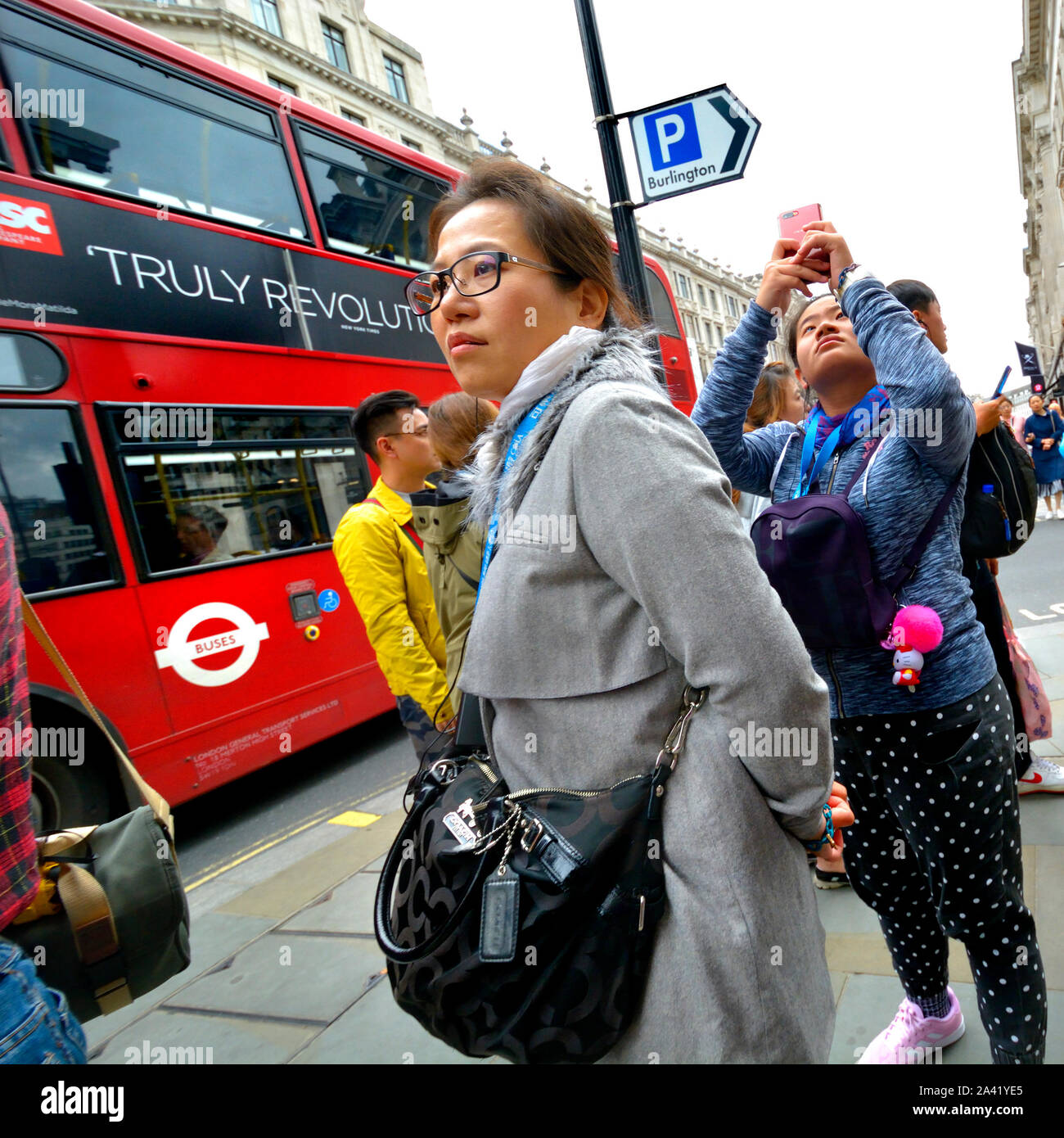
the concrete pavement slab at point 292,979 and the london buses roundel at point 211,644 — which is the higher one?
the london buses roundel at point 211,644

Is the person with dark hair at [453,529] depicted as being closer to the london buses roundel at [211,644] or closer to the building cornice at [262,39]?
the london buses roundel at [211,644]

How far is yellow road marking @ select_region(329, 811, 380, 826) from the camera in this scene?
14.6 feet

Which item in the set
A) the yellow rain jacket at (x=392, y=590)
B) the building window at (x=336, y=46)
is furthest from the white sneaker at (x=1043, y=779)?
the building window at (x=336, y=46)

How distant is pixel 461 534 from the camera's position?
8.16ft

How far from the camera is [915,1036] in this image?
72.7 inches

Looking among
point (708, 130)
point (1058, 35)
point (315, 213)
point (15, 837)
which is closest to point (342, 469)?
point (315, 213)

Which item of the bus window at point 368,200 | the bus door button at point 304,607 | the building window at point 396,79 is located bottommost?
the bus door button at point 304,607

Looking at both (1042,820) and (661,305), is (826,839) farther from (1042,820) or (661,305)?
(661,305)

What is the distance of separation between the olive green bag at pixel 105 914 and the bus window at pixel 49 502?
10.7 ft

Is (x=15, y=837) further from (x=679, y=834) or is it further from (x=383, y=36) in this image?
(x=383, y=36)

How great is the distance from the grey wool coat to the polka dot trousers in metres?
0.70

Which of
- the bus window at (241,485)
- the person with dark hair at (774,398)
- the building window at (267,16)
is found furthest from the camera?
the building window at (267,16)

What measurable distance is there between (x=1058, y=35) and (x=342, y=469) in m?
34.0

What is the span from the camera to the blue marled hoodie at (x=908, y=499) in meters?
1.49
